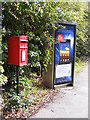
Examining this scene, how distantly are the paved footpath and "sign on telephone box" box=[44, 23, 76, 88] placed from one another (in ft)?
1.46

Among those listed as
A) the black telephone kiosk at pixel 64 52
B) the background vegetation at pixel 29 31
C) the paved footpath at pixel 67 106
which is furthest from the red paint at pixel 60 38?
the paved footpath at pixel 67 106

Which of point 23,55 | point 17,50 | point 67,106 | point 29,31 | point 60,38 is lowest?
point 67,106

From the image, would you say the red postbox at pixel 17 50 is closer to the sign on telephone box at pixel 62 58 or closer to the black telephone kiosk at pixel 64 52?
the sign on telephone box at pixel 62 58

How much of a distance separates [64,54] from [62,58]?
5.9 inches

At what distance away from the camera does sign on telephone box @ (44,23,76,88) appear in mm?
5914

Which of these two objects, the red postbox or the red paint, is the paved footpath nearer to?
the red postbox

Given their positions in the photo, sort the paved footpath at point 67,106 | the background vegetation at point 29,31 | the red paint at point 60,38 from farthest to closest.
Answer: the red paint at point 60,38 → the background vegetation at point 29,31 → the paved footpath at point 67,106

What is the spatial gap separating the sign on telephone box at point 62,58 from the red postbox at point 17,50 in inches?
70.4

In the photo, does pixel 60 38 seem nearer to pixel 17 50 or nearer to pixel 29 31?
pixel 29 31

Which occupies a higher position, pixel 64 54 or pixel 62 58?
pixel 64 54

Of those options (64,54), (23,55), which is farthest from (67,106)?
(64,54)

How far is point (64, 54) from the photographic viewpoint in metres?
6.18

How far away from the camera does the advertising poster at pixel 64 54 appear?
597 cm

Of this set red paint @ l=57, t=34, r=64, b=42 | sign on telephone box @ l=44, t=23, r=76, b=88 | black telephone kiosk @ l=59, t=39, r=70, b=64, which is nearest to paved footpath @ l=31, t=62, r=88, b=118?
sign on telephone box @ l=44, t=23, r=76, b=88
